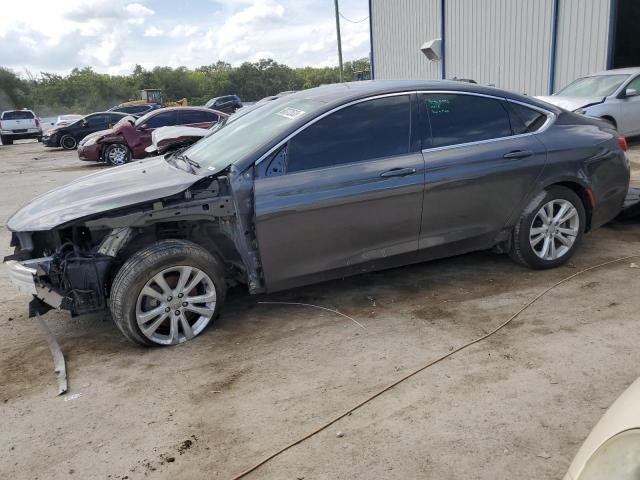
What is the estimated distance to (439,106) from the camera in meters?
4.34

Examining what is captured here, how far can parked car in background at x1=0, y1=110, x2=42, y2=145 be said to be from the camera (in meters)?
28.5

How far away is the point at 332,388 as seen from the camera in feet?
10.6

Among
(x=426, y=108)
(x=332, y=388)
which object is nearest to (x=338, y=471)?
(x=332, y=388)

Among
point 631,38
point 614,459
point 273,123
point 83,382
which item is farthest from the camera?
point 631,38

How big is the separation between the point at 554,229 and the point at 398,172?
5.28ft

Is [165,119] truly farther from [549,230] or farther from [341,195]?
[549,230]

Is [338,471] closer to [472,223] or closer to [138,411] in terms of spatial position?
[138,411]

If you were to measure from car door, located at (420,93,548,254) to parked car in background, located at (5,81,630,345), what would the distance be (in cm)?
1

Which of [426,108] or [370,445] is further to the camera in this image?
[426,108]

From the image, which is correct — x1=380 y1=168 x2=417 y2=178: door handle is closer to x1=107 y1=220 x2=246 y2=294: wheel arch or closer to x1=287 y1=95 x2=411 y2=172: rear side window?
x1=287 y1=95 x2=411 y2=172: rear side window

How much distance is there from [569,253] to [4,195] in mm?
10997

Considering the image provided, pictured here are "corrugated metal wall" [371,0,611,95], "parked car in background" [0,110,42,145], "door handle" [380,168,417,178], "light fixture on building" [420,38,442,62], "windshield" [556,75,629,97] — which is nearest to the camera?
"door handle" [380,168,417,178]

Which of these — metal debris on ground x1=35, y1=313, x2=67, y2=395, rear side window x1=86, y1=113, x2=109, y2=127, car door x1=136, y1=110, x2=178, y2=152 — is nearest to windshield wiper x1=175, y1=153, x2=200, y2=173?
metal debris on ground x1=35, y1=313, x2=67, y2=395

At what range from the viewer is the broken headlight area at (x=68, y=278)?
3.70 metres
